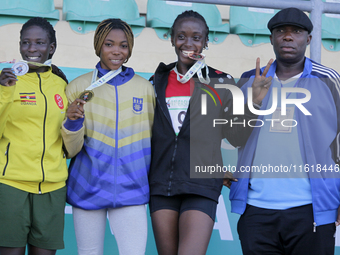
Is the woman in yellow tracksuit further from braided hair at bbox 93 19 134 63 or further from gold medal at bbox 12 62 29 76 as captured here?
braided hair at bbox 93 19 134 63

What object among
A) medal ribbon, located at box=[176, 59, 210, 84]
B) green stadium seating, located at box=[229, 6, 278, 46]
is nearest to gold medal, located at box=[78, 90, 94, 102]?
medal ribbon, located at box=[176, 59, 210, 84]

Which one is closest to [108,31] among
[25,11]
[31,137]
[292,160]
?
[31,137]

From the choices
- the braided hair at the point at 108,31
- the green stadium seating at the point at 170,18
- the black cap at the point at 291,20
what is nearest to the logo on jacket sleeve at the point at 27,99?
the braided hair at the point at 108,31

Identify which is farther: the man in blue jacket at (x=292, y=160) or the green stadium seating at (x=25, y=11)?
the green stadium seating at (x=25, y=11)

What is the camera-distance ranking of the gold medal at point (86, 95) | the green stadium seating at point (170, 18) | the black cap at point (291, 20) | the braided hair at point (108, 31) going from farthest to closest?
the green stadium seating at point (170, 18) → the braided hair at point (108, 31) → the black cap at point (291, 20) → the gold medal at point (86, 95)

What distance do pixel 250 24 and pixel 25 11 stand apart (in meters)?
2.58

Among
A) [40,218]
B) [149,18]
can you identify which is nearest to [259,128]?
[40,218]

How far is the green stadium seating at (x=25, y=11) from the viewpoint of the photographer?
448 cm

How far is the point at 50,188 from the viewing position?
8.09 feet

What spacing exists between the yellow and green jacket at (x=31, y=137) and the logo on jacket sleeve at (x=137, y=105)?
42 centimetres

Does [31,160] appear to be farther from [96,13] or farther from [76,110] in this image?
[96,13]

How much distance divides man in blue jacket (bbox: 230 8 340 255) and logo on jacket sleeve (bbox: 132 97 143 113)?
2.16 feet

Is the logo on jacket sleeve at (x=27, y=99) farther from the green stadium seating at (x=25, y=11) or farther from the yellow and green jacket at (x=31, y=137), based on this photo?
the green stadium seating at (x=25, y=11)

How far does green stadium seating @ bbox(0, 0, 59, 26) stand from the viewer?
14.7 ft
